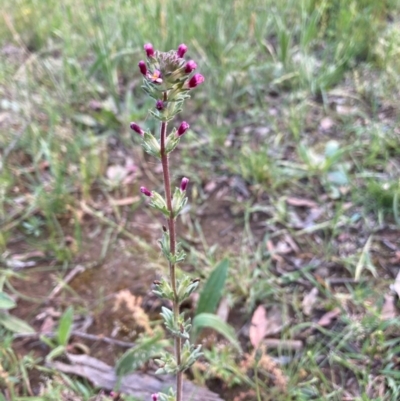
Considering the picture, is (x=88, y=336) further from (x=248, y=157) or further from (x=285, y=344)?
(x=248, y=157)

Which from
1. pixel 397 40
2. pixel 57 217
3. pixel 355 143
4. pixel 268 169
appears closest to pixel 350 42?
pixel 397 40

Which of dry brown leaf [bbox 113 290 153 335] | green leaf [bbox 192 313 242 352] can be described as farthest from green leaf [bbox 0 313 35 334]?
green leaf [bbox 192 313 242 352]

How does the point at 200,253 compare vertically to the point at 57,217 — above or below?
below

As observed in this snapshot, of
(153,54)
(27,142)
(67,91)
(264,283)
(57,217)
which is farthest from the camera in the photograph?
(67,91)

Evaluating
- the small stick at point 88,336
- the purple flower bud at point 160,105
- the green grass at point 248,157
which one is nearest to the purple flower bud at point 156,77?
the purple flower bud at point 160,105

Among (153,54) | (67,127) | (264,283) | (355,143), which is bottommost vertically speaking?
(264,283)

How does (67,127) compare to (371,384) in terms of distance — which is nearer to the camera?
(371,384)

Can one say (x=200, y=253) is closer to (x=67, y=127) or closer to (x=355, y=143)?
(x=355, y=143)

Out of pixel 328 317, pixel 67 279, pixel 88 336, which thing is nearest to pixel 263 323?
pixel 328 317

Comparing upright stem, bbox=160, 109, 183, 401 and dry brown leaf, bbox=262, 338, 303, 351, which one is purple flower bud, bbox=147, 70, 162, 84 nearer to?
upright stem, bbox=160, 109, 183, 401
